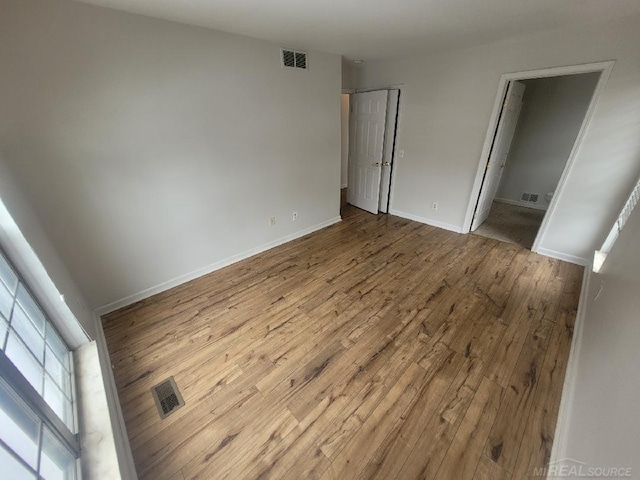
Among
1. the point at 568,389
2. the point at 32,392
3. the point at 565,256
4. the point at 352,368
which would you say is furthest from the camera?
the point at 565,256

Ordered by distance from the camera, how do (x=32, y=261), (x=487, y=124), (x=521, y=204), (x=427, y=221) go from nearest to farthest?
(x=32, y=261) < (x=487, y=124) < (x=427, y=221) < (x=521, y=204)

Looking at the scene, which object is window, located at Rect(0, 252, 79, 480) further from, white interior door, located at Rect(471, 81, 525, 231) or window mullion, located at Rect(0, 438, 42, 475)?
white interior door, located at Rect(471, 81, 525, 231)

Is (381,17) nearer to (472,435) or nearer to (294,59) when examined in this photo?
(294,59)

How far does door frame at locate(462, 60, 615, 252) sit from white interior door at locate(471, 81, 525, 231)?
0.10 meters

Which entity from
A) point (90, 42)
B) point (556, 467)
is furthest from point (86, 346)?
point (556, 467)

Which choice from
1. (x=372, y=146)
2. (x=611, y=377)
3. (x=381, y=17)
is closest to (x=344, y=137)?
(x=372, y=146)

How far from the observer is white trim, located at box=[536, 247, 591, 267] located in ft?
9.53

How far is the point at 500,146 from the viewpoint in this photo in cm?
350

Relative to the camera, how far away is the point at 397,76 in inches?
146

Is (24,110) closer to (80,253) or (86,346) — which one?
(80,253)

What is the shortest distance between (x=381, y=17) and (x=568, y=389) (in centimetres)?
303

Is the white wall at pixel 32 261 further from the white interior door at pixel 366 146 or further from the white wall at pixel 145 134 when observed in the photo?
the white interior door at pixel 366 146

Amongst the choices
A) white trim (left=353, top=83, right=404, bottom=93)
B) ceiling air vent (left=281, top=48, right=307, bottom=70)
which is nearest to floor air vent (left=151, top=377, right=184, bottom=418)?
ceiling air vent (left=281, top=48, right=307, bottom=70)

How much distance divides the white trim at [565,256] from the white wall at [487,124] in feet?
0.12
